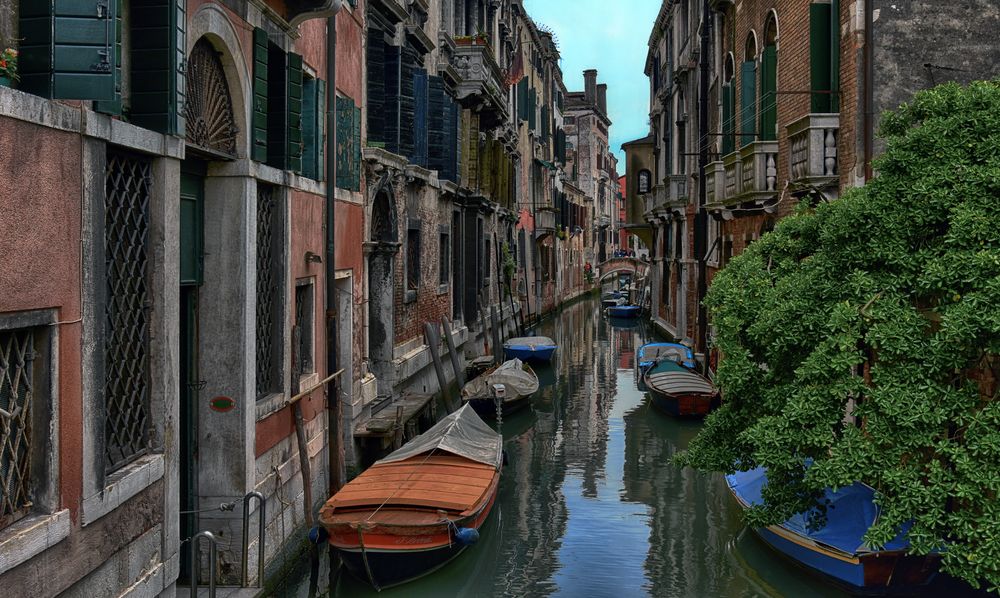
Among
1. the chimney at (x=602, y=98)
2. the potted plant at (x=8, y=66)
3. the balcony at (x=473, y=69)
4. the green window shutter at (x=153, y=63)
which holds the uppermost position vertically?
the chimney at (x=602, y=98)

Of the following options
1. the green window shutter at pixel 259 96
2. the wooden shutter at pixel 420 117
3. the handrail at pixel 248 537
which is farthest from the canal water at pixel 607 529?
the wooden shutter at pixel 420 117

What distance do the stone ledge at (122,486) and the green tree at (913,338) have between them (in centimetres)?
448

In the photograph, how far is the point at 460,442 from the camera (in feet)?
37.6

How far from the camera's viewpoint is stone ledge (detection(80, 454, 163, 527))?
5219 millimetres

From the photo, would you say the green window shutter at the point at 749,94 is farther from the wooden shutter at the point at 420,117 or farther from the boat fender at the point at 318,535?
the boat fender at the point at 318,535

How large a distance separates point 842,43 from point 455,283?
37.6 ft

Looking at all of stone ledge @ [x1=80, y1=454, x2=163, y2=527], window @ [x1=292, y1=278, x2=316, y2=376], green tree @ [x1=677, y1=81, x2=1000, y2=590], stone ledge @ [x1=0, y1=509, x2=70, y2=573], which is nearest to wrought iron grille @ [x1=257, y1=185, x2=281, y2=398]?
window @ [x1=292, y1=278, x2=316, y2=376]

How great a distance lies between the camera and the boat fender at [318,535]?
859 centimetres

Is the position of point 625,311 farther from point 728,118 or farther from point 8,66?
point 8,66

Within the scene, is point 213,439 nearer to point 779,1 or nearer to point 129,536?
point 129,536

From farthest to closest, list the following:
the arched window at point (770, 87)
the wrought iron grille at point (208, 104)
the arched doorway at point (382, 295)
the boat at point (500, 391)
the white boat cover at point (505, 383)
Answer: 1. the white boat cover at point (505, 383)
2. the boat at point (500, 391)
3. the arched doorway at point (382, 295)
4. the arched window at point (770, 87)
5. the wrought iron grille at point (208, 104)

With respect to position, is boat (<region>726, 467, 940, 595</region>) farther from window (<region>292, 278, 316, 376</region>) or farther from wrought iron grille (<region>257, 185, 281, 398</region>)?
window (<region>292, 278, 316, 376</region>)

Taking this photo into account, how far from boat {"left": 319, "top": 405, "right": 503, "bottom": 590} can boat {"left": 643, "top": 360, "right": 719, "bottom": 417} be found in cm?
770

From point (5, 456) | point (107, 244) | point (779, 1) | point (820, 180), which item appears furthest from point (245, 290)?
point (779, 1)
